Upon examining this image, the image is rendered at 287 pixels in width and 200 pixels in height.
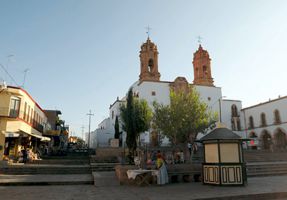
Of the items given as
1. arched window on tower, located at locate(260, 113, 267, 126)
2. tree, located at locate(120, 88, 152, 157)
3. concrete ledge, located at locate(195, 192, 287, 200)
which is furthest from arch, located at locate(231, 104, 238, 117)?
concrete ledge, located at locate(195, 192, 287, 200)

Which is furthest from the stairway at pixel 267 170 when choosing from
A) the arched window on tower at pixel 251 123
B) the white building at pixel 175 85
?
the arched window on tower at pixel 251 123

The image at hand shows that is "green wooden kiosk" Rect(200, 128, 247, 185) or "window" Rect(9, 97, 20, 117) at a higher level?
"window" Rect(9, 97, 20, 117)

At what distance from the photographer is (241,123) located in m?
46.4

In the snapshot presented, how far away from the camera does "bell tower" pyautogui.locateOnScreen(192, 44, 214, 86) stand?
4428 centimetres

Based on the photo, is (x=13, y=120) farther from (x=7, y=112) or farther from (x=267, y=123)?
(x=267, y=123)

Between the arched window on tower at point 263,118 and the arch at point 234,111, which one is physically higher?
the arch at point 234,111

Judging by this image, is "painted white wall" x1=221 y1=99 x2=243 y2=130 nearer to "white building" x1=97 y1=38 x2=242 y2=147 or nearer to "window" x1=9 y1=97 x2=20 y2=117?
"white building" x1=97 y1=38 x2=242 y2=147

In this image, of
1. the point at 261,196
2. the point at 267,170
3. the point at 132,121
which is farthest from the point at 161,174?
the point at 267,170

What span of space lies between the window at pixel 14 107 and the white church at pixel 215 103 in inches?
610

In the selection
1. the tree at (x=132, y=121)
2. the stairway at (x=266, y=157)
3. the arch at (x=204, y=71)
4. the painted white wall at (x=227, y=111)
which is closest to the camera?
the tree at (x=132, y=121)

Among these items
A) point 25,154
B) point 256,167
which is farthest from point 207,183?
point 25,154

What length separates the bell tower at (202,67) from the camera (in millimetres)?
44281

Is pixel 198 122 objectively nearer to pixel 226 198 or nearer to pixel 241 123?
pixel 226 198

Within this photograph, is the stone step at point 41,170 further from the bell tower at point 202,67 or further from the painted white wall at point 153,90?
the bell tower at point 202,67
